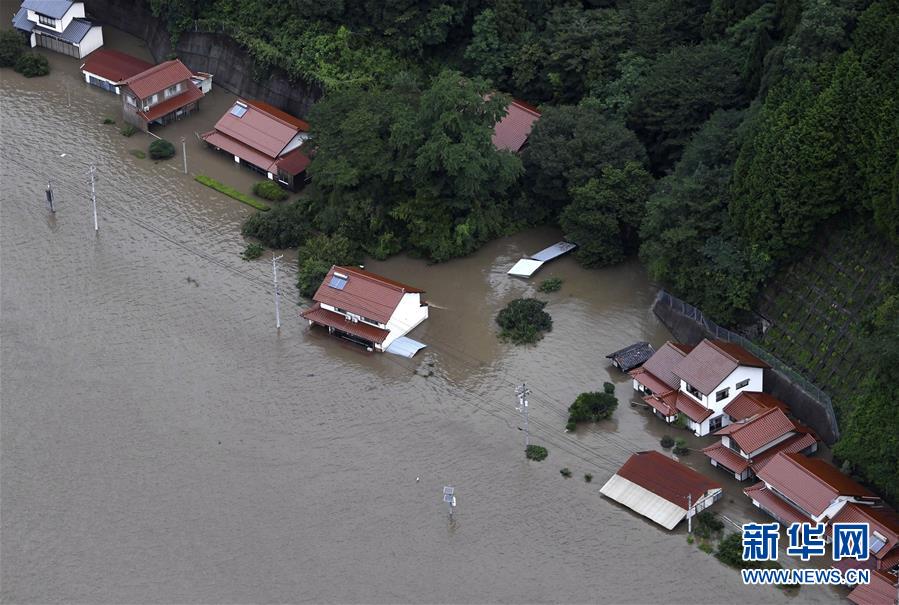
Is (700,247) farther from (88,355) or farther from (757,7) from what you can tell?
(88,355)

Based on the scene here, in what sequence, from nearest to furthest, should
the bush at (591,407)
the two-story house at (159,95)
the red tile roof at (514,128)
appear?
the bush at (591,407)
the red tile roof at (514,128)
the two-story house at (159,95)

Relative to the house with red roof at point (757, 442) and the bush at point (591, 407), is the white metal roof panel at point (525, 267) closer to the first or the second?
the bush at point (591, 407)

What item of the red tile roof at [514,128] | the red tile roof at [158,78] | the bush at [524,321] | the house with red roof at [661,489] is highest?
the red tile roof at [514,128]

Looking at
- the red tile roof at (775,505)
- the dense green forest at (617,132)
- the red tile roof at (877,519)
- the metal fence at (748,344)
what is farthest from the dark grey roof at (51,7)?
the red tile roof at (877,519)

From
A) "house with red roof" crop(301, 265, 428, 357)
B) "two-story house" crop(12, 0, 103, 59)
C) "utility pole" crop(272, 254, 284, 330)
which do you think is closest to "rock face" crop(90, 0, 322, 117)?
"two-story house" crop(12, 0, 103, 59)

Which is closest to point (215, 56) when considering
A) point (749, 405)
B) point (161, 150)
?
point (161, 150)

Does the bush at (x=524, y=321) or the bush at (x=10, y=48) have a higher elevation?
the bush at (x=524, y=321)

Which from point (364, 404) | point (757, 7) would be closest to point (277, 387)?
point (364, 404)

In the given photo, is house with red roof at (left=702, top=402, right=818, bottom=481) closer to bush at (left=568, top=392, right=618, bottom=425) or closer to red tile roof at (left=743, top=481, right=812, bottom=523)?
red tile roof at (left=743, top=481, right=812, bottom=523)

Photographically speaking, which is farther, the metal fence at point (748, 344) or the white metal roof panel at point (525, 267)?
the white metal roof panel at point (525, 267)
